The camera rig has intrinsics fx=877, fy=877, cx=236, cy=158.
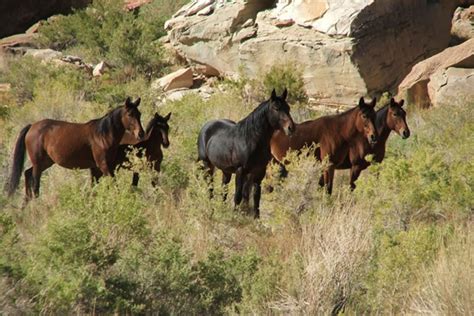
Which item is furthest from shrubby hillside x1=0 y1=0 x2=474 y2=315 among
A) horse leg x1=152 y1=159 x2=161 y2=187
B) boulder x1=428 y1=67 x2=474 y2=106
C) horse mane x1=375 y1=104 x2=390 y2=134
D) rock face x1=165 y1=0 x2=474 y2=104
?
rock face x1=165 y1=0 x2=474 y2=104

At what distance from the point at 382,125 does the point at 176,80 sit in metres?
12.4

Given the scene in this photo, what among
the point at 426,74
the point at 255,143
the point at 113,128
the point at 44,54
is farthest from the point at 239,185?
the point at 44,54

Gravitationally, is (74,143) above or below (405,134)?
above

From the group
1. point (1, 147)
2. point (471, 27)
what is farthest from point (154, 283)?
point (471, 27)

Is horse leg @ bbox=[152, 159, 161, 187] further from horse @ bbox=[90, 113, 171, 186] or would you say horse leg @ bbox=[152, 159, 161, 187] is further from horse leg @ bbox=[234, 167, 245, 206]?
horse leg @ bbox=[234, 167, 245, 206]

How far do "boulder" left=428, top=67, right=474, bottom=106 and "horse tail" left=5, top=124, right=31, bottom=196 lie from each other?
9.75 meters

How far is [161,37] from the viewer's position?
31641 millimetres

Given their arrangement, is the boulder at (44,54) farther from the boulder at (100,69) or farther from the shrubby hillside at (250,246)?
the shrubby hillside at (250,246)

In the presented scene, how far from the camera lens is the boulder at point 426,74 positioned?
2089 centimetres

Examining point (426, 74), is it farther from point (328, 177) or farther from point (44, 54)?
point (44, 54)

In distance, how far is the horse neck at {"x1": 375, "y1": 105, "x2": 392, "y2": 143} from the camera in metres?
13.6

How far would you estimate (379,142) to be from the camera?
13.5 metres

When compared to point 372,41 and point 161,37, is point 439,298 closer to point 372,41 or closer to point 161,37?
point 372,41

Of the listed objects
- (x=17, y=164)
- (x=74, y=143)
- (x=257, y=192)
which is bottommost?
(x=257, y=192)
